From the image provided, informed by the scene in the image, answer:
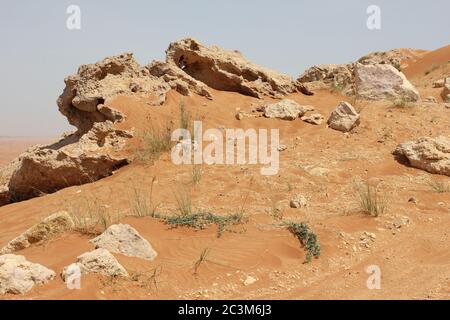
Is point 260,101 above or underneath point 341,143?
above

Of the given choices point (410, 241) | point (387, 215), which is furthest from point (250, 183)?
point (410, 241)

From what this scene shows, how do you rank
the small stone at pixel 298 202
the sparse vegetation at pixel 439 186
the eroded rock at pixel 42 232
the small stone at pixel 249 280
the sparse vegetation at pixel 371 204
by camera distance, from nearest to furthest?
the small stone at pixel 249 280 < the eroded rock at pixel 42 232 < the sparse vegetation at pixel 371 204 < the small stone at pixel 298 202 < the sparse vegetation at pixel 439 186

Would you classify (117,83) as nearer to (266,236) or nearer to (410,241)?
(266,236)

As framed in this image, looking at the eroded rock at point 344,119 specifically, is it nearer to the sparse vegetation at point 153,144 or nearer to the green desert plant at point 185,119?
the green desert plant at point 185,119

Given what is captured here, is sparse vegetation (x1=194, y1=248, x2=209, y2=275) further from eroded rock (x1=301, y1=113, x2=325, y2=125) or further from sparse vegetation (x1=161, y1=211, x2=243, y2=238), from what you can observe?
eroded rock (x1=301, y1=113, x2=325, y2=125)

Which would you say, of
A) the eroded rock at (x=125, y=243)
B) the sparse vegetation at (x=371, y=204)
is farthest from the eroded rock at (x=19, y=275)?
the sparse vegetation at (x=371, y=204)

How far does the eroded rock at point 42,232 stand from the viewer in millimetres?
4391

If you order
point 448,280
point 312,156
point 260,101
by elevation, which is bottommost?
point 448,280

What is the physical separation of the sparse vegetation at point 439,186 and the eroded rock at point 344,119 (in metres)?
2.21

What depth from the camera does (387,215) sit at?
→ 5.03 meters

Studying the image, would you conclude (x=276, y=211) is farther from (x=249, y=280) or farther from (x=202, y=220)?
(x=249, y=280)

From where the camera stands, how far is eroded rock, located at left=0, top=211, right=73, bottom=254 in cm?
439
